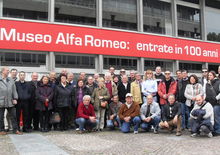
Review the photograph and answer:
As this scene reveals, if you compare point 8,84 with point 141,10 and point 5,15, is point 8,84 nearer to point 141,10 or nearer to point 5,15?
point 5,15

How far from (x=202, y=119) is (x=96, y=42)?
7.09 meters

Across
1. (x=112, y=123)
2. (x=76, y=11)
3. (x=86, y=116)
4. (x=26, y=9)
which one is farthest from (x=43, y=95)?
(x=76, y=11)

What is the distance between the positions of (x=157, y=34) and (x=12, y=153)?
37.9ft

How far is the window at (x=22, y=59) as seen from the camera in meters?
10.9

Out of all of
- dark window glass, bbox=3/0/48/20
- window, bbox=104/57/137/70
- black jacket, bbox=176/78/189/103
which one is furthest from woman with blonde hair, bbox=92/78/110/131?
dark window glass, bbox=3/0/48/20

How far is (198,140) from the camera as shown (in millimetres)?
6559

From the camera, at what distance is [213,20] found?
17812 millimetres

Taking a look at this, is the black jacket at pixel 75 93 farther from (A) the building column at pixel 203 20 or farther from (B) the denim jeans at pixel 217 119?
(A) the building column at pixel 203 20

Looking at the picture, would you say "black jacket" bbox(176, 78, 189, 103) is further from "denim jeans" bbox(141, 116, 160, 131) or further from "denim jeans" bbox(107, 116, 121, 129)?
"denim jeans" bbox(107, 116, 121, 129)

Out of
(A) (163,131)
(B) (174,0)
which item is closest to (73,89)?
(A) (163,131)

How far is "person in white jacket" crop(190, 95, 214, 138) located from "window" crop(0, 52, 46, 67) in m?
7.47

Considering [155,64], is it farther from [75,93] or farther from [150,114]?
[75,93]

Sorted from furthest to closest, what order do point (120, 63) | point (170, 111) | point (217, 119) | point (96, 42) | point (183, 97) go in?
point (120, 63) → point (96, 42) → point (183, 97) → point (170, 111) → point (217, 119)

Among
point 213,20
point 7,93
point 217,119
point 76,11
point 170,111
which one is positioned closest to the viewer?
point 7,93
